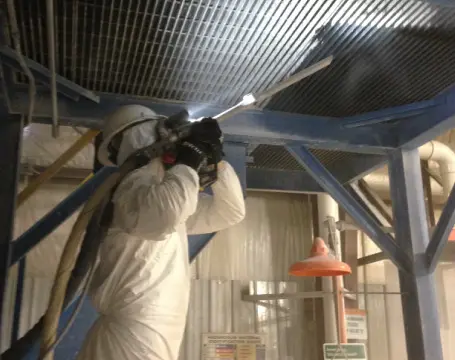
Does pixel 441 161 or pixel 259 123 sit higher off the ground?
pixel 441 161

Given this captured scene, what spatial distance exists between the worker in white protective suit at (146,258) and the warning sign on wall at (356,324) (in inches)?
99.8

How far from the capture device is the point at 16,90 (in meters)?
2.43

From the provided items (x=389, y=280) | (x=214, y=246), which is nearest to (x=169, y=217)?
(x=214, y=246)

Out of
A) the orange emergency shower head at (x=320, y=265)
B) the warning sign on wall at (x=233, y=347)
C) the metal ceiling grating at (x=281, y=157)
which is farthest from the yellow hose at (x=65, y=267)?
the warning sign on wall at (x=233, y=347)

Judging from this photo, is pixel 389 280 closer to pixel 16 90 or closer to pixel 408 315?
pixel 408 315

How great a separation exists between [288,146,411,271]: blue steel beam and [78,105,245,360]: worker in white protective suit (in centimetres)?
103

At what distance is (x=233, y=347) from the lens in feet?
12.9

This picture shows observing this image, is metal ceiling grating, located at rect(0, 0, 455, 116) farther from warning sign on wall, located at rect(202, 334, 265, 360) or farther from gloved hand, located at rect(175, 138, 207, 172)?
warning sign on wall, located at rect(202, 334, 265, 360)

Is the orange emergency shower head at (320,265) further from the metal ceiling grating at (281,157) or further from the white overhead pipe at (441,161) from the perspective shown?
the white overhead pipe at (441,161)

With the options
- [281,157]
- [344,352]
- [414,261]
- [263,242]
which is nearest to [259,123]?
[281,157]

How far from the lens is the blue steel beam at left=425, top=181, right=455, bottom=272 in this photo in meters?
2.57

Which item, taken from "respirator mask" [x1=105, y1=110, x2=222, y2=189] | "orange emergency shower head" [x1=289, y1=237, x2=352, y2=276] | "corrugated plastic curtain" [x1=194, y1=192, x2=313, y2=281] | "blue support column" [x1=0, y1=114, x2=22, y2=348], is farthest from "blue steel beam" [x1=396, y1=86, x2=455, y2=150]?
"blue support column" [x1=0, y1=114, x2=22, y2=348]

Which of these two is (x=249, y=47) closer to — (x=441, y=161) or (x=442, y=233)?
(x=442, y=233)

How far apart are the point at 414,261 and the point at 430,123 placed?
0.66 metres
